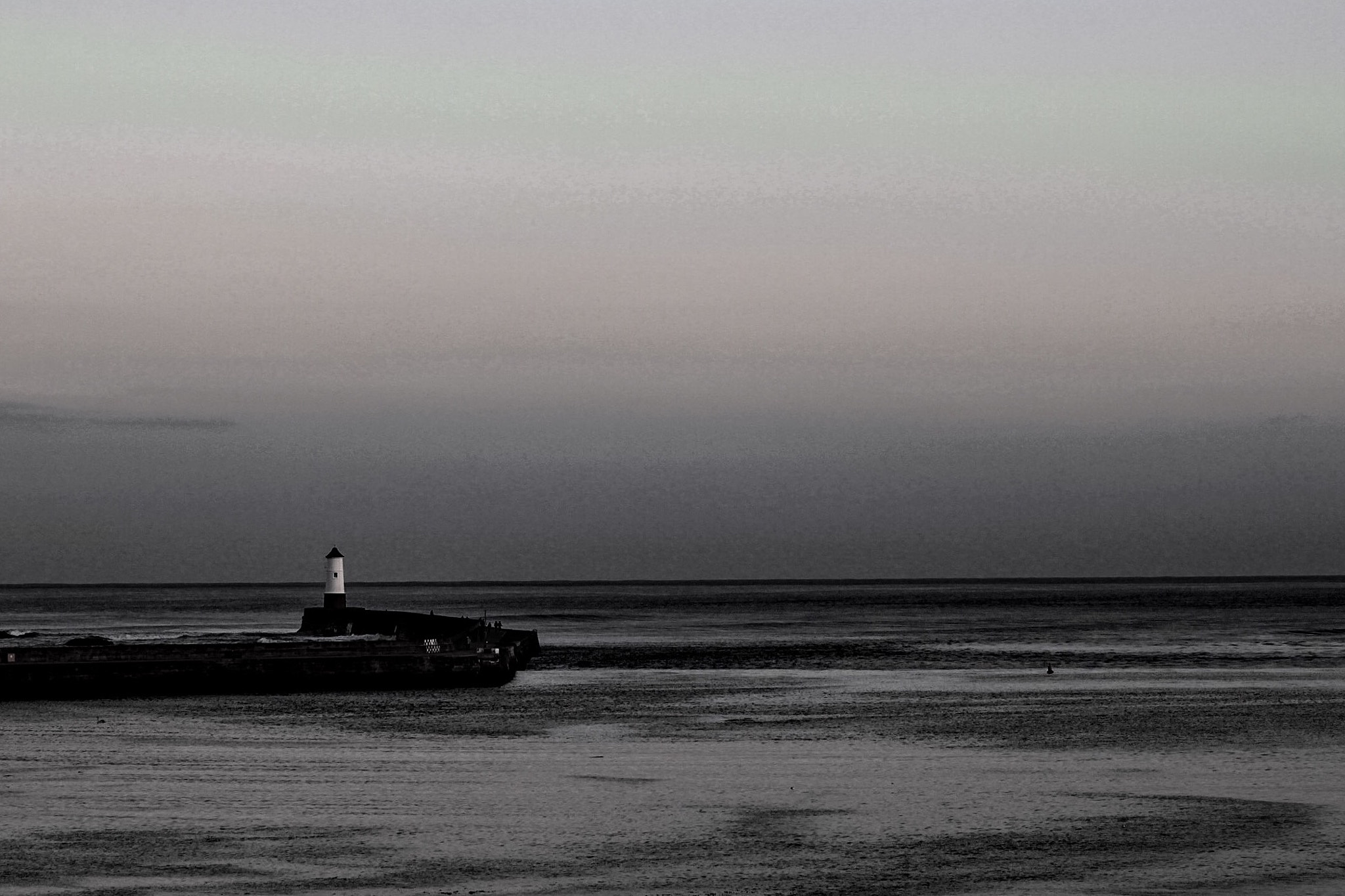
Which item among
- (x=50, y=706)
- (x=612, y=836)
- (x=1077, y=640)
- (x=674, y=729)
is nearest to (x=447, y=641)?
(x=50, y=706)

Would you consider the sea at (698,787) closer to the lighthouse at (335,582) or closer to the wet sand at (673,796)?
the wet sand at (673,796)

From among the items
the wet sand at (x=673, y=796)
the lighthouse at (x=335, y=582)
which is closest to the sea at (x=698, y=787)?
the wet sand at (x=673, y=796)

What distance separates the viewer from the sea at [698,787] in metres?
21.8

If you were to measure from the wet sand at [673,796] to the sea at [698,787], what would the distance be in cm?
8

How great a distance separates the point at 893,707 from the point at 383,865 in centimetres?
2705

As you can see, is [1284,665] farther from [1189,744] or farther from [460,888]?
[460,888]

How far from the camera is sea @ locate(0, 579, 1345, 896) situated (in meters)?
21.8

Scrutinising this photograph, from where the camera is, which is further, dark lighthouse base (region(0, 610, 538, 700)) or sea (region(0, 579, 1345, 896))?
dark lighthouse base (region(0, 610, 538, 700))

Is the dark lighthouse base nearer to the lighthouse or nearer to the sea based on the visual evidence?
the sea

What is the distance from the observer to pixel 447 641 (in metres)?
56.7

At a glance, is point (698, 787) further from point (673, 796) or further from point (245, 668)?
point (245, 668)

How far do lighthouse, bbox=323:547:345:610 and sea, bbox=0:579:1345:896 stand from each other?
24.3 meters

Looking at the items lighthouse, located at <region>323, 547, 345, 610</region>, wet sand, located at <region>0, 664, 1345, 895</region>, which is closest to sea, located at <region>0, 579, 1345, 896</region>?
wet sand, located at <region>0, 664, 1345, 895</region>

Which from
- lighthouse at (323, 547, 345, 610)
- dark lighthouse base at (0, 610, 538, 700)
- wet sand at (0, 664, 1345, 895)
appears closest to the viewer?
wet sand at (0, 664, 1345, 895)
